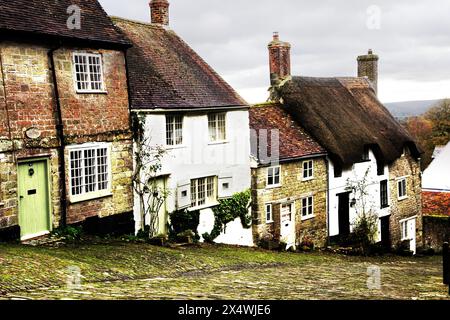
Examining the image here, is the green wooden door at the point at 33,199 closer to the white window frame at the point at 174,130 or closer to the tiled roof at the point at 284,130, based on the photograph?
the white window frame at the point at 174,130

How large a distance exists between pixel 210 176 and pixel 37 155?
27.0 feet

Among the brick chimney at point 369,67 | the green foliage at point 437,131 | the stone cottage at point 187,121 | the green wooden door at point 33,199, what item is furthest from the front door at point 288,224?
the green foliage at point 437,131

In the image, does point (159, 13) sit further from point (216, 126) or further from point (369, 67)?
point (369, 67)

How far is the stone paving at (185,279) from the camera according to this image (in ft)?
30.8

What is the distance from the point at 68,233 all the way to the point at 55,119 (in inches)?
126

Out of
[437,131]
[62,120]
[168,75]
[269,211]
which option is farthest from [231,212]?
[437,131]

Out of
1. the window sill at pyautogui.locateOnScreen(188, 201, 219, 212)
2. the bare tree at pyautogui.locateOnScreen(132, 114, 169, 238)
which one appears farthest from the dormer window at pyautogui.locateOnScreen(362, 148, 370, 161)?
the bare tree at pyautogui.locateOnScreen(132, 114, 169, 238)

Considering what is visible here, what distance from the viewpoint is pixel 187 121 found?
2094 cm

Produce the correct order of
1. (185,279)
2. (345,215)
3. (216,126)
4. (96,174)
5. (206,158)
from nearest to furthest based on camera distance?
(185,279) → (96,174) → (206,158) → (216,126) → (345,215)

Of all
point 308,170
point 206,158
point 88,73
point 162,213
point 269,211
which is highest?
point 88,73

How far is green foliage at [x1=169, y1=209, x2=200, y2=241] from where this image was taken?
20.3m

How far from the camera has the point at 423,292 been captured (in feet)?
35.2

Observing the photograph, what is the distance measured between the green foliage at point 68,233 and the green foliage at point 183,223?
14.1 feet

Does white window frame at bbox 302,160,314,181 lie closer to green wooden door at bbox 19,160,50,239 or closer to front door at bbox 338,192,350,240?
front door at bbox 338,192,350,240
